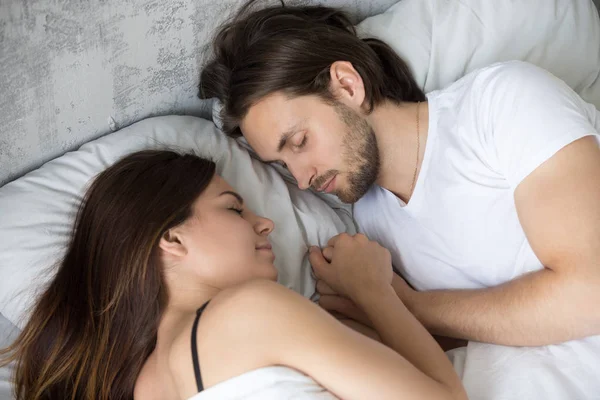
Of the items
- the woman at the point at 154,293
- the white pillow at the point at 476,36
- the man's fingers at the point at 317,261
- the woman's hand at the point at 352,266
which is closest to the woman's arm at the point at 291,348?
the woman at the point at 154,293

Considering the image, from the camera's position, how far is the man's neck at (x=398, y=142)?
5.34 feet

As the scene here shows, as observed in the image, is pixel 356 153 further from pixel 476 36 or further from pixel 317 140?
pixel 476 36

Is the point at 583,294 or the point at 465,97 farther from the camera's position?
the point at 465,97

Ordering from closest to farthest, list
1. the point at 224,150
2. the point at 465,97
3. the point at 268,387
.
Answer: the point at 268,387
the point at 465,97
the point at 224,150

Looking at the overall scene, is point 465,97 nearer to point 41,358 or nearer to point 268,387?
point 268,387

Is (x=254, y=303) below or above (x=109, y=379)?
above

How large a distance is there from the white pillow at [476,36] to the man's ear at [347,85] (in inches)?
8.5

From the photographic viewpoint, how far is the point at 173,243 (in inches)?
51.3

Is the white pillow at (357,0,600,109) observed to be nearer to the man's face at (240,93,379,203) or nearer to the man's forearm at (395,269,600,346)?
the man's face at (240,93,379,203)

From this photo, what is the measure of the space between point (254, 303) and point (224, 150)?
64cm

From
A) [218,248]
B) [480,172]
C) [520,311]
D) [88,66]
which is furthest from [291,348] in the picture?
[88,66]

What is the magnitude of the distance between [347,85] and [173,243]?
582 mm

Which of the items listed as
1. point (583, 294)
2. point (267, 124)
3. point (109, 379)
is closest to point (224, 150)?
point (267, 124)

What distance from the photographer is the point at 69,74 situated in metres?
1.52
